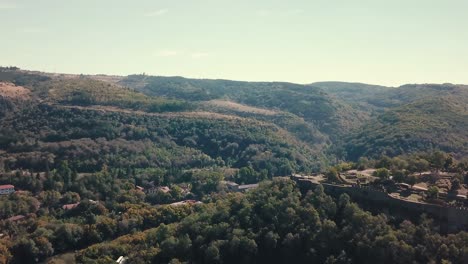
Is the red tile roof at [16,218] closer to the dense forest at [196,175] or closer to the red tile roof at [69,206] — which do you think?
the dense forest at [196,175]

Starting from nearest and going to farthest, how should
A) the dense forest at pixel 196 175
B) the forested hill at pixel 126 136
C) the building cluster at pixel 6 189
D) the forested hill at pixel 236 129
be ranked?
the dense forest at pixel 196 175 < the building cluster at pixel 6 189 < the forested hill at pixel 126 136 < the forested hill at pixel 236 129

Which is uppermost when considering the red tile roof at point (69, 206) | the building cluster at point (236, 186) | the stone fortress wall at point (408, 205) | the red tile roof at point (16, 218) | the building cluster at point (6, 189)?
the stone fortress wall at point (408, 205)

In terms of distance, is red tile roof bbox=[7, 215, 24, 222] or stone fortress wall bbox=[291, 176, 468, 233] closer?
stone fortress wall bbox=[291, 176, 468, 233]

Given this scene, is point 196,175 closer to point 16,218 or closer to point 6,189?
point 6,189

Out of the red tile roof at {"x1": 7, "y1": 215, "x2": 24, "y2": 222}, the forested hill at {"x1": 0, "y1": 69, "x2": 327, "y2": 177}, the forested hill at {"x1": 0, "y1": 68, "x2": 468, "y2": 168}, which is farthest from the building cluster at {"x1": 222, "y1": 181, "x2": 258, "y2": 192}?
the red tile roof at {"x1": 7, "y1": 215, "x2": 24, "y2": 222}

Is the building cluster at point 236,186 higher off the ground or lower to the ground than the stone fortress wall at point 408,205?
lower

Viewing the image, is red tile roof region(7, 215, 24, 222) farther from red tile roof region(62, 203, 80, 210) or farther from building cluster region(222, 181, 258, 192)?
building cluster region(222, 181, 258, 192)

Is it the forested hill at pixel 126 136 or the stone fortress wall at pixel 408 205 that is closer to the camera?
the stone fortress wall at pixel 408 205

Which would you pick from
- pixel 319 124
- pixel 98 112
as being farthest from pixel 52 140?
pixel 319 124

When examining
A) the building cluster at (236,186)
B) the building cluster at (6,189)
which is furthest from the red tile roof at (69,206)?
the building cluster at (236,186)
